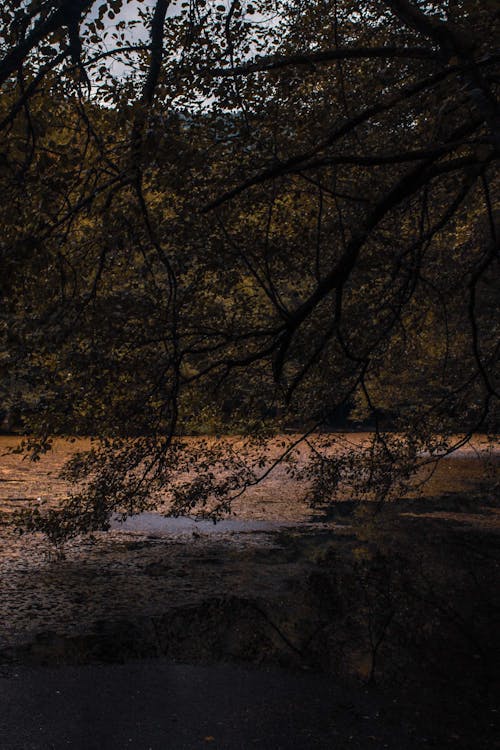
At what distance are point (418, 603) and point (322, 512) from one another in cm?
521

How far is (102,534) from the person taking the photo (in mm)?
10195

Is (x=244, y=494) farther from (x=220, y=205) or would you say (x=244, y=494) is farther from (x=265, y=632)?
(x=220, y=205)

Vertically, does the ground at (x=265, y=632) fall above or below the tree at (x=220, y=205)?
below

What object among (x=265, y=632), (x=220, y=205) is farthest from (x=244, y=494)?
(x=220, y=205)

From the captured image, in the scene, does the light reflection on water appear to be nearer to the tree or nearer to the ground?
the ground

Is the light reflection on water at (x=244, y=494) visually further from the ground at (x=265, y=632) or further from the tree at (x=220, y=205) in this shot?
the tree at (x=220, y=205)

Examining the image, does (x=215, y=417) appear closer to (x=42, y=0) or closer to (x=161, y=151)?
(x=161, y=151)

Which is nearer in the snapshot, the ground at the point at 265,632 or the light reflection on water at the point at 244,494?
the ground at the point at 265,632

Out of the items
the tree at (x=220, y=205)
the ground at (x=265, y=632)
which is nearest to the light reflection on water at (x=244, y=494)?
the ground at (x=265, y=632)

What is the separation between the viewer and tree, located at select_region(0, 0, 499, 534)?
16.4 ft

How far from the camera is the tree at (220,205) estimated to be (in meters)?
4.98

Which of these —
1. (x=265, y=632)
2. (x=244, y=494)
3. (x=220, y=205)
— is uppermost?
(x=220, y=205)

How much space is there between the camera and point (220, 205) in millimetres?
6160

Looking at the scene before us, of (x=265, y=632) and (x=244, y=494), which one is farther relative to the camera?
(x=244, y=494)
